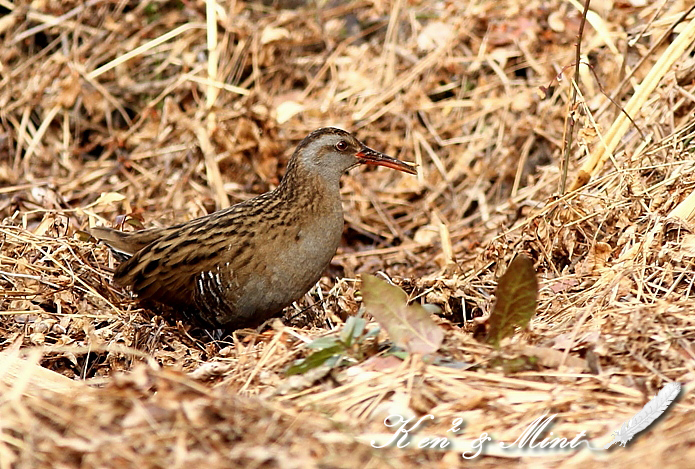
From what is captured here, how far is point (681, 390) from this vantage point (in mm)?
2553

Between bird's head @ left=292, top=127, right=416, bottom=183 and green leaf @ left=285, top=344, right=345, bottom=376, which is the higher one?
bird's head @ left=292, top=127, right=416, bottom=183

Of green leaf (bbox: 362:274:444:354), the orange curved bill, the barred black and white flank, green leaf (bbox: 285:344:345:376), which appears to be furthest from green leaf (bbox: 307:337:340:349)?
the orange curved bill

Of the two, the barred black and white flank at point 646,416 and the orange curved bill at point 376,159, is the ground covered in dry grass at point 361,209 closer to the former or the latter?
the barred black and white flank at point 646,416

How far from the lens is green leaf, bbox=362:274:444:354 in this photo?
110 inches

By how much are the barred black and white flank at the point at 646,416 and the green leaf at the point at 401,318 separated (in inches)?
23.8

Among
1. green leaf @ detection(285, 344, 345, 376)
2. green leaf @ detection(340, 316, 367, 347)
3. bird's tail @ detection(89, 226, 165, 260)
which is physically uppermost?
green leaf @ detection(340, 316, 367, 347)

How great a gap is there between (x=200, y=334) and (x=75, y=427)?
213 cm

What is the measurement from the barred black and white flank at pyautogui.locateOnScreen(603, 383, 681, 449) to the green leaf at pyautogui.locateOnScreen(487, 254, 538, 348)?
1.66ft

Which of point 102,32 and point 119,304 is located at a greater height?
point 102,32

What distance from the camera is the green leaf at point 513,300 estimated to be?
287 centimetres

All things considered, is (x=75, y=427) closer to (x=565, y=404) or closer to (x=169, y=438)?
(x=169, y=438)

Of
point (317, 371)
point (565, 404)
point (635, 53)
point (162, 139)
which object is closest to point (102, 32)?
point (162, 139)

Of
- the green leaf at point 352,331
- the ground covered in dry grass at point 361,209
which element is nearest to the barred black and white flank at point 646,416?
the ground covered in dry grass at point 361,209

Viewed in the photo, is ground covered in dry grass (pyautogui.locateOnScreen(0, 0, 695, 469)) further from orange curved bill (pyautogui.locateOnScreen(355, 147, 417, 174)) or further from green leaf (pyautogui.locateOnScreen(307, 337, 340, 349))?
orange curved bill (pyautogui.locateOnScreen(355, 147, 417, 174))
